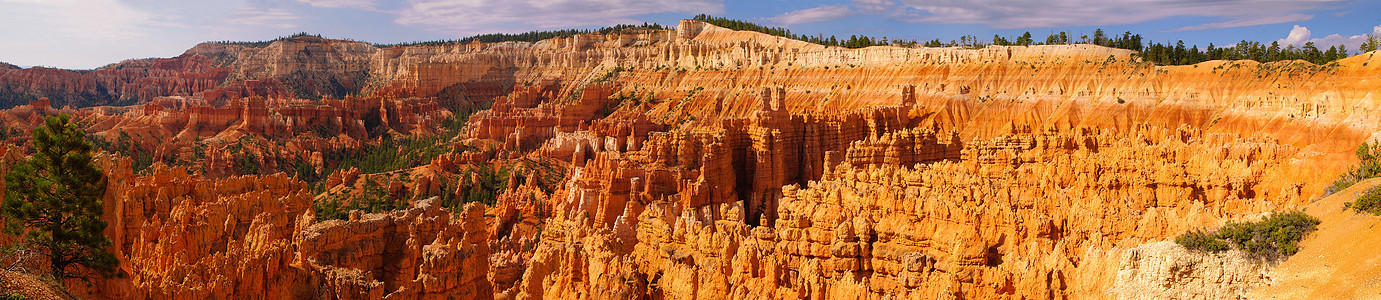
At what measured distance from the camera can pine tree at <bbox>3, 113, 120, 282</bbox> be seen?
53.0ft

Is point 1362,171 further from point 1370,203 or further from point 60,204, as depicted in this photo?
point 60,204

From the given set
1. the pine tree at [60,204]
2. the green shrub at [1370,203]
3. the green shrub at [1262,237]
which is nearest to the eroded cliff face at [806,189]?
the green shrub at [1262,237]

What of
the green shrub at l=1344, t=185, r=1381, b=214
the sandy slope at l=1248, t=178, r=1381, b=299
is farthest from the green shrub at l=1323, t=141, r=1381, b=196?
the sandy slope at l=1248, t=178, r=1381, b=299

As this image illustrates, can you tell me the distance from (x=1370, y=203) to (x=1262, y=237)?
165cm

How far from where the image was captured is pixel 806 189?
1185 inches

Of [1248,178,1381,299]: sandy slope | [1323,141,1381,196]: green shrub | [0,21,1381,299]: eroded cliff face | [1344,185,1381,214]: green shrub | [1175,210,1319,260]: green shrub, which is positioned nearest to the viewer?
[1248,178,1381,299]: sandy slope

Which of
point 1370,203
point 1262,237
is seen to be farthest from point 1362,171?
point 1262,237

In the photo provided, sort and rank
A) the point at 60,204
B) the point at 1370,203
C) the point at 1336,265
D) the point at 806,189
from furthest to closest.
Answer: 1. the point at 806,189
2. the point at 60,204
3. the point at 1370,203
4. the point at 1336,265

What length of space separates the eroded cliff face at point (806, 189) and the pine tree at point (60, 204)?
109 cm

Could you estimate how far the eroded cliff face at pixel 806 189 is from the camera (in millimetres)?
16844

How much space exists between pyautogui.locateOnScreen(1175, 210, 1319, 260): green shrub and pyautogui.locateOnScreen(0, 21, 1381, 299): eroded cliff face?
1.72ft

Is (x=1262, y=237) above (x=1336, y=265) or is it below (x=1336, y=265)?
above

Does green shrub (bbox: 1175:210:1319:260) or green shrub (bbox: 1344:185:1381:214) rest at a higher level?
green shrub (bbox: 1344:185:1381:214)

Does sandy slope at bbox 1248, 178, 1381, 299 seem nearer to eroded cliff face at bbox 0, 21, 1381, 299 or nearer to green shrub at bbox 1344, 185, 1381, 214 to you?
green shrub at bbox 1344, 185, 1381, 214
